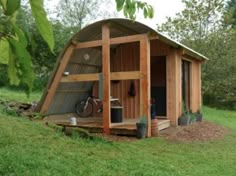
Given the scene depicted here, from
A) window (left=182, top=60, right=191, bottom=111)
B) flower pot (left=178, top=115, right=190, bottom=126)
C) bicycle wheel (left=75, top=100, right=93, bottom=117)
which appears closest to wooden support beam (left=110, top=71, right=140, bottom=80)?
flower pot (left=178, top=115, right=190, bottom=126)

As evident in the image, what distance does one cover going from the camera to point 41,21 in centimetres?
59

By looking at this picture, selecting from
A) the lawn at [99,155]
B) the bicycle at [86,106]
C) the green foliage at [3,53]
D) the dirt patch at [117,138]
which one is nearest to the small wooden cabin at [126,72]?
the bicycle at [86,106]

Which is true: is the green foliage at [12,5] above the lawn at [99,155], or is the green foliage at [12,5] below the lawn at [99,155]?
above

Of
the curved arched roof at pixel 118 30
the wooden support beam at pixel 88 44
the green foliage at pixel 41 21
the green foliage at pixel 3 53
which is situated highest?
the curved arched roof at pixel 118 30

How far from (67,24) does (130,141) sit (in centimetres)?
1532

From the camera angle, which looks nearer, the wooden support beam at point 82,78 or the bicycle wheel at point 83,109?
the wooden support beam at point 82,78

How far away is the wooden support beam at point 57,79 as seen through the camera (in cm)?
1005

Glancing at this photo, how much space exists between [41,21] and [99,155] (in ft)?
18.6

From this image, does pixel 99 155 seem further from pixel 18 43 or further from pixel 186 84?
pixel 186 84

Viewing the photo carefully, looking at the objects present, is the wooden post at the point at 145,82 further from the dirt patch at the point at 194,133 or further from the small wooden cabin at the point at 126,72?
the dirt patch at the point at 194,133

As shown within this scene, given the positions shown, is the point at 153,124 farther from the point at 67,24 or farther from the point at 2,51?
the point at 67,24

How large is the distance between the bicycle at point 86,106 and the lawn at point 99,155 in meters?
3.51

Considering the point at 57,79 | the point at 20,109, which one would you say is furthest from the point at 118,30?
the point at 20,109

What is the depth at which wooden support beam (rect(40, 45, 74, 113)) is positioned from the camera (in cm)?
1005
